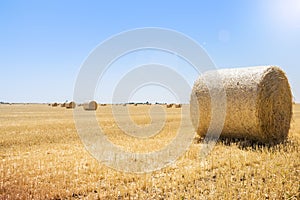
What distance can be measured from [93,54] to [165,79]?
11.2 feet

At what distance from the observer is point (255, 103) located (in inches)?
324

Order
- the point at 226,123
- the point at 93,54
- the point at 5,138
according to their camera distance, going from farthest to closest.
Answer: the point at 5,138
the point at 226,123
the point at 93,54

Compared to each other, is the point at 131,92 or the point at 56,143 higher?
the point at 131,92

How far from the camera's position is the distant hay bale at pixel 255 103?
327 inches

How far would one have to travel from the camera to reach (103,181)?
5.12 m

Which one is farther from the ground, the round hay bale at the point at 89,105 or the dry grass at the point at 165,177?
the round hay bale at the point at 89,105

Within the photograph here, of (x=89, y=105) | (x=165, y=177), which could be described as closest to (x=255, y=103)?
(x=165, y=177)

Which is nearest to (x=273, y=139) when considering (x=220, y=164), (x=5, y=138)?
(x=220, y=164)

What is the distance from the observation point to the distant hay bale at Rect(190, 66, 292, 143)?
8.30 metres

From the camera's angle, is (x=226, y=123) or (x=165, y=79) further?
(x=165, y=79)

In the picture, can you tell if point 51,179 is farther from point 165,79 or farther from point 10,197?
point 165,79

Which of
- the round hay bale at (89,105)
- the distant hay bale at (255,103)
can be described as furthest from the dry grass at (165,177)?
the round hay bale at (89,105)

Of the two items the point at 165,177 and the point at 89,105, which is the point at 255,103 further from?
the point at 89,105

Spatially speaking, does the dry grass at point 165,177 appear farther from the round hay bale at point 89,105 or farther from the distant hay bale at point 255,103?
the round hay bale at point 89,105
